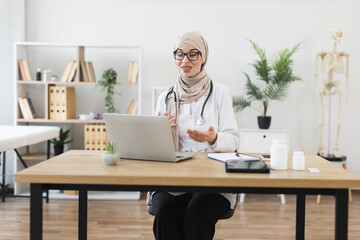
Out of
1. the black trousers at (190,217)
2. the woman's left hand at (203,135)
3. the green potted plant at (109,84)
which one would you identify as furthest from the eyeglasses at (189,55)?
the green potted plant at (109,84)

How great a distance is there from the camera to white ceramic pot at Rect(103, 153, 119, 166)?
1831 mm

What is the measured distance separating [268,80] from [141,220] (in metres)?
1.91

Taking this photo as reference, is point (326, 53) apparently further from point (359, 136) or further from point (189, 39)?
point (189, 39)

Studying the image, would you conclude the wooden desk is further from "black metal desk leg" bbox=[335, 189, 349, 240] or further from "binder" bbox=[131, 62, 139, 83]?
"binder" bbox=[131, 62, 139, 83]

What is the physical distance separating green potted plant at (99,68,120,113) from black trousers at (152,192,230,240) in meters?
2.44

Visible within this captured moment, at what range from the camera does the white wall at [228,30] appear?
4.74 m

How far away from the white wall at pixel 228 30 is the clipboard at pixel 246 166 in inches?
120

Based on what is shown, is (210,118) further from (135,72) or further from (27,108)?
(27,108)

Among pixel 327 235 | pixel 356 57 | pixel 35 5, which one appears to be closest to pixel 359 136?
pixel 356 57

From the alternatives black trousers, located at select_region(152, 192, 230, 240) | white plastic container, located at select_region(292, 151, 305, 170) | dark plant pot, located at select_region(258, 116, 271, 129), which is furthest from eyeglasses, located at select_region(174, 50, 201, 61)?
dark plant pot, located at select_region(258, 116, 271, 129)

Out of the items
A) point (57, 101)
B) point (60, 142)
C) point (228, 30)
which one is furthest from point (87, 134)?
point (228, 30)

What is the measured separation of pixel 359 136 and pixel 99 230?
3.04m

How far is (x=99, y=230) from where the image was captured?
3404 mm

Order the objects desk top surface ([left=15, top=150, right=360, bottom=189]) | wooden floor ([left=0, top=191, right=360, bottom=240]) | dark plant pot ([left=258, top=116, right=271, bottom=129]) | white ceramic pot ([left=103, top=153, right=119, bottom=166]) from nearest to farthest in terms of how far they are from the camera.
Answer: desk top surface ([left=15, top=150, right=360, bottom=189]) < white ceramic pot ([left=103, top=153, right=119, bottom=166]) < wooden floor ([left=0, top=191, right=360, bottom=240]) < dark plant pot ([left=258, top=116, right=271, bottom=129])
